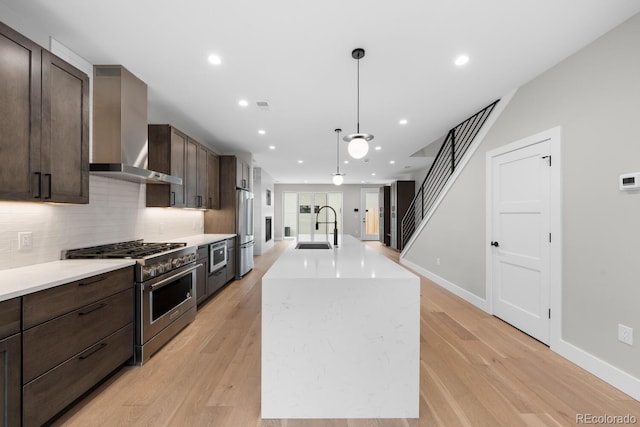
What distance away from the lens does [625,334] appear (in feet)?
6.36

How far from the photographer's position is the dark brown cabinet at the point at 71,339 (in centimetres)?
143

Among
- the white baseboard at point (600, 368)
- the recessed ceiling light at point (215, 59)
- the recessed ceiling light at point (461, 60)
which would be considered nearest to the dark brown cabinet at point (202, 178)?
the recessed ceiling light at point (215, 59)

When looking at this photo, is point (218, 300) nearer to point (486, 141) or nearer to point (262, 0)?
point (262, 0)

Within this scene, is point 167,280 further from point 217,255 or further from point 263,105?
point 263,105

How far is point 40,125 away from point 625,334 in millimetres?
4318

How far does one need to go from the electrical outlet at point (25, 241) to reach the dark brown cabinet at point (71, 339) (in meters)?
0.64

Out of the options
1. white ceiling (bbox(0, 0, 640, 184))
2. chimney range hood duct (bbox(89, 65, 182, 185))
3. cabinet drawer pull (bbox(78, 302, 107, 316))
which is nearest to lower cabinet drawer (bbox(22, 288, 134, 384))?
cabinet drawer pull (bbox(78, 302, 107, 316))

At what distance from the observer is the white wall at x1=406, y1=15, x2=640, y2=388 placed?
1.92 metres

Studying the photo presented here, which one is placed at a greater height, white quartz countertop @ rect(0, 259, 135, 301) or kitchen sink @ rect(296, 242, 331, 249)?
kitchen sink @ rect(296, 242, 331, 249)

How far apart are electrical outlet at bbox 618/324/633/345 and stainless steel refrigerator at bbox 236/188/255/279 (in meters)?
4.82

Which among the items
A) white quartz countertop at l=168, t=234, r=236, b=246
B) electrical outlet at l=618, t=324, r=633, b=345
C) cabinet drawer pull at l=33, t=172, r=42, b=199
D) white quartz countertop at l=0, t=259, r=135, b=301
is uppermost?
cabinet drawer pull at l=33, t=172, r=42, b=199

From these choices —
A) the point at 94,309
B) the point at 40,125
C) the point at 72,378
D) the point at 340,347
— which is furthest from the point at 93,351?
the point at 340,347

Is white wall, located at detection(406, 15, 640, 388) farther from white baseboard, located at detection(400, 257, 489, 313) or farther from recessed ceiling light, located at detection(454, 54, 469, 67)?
white baseboard, located at detection(400, 257, 489, 313)

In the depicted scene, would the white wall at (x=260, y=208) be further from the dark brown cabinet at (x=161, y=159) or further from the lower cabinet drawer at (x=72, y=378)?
the lower cabinet drawer at (x=72, y=378)
